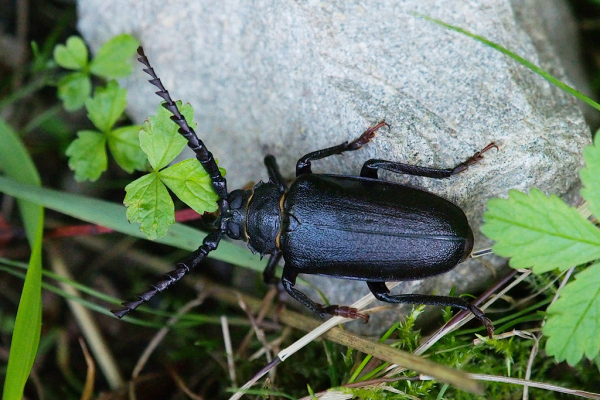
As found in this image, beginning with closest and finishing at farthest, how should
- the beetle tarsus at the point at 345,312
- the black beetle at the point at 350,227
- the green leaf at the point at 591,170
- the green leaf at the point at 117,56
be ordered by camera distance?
the green leaf at the point at 591,170 < the black beetle at the point at 350,227 < the beetle tarsus at the point at 345,312 < the green leaf at the point at 117,56

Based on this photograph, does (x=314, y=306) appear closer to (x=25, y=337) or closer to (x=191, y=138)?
(x=191, y=138)

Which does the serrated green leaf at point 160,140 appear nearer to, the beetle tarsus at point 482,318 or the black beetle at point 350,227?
the black beetle at point 350,227

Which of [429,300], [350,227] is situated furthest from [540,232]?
[350,227]

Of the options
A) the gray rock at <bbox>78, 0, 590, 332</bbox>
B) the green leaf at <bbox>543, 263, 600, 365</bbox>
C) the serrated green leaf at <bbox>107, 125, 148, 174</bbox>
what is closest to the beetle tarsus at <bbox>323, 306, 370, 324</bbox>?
the gray rock at <bbox>78, 0, 590, 332</bbox>

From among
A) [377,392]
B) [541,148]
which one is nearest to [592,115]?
[541,148]

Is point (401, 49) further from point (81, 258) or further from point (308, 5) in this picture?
point (81, 258)

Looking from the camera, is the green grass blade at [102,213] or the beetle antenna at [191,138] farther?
the green grass blade at [102,213]

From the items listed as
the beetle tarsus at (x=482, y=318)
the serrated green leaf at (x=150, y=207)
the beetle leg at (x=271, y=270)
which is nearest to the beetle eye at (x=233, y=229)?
the beetle leg at (x=271, y=270)
